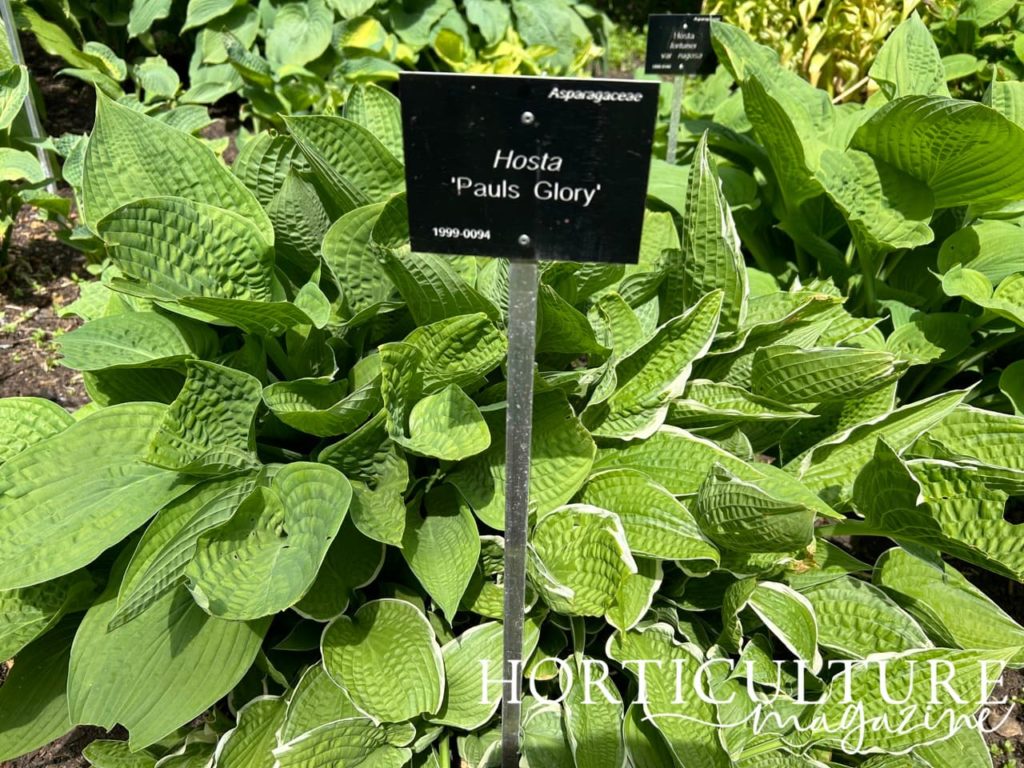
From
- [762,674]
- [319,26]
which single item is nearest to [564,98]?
[762,674]

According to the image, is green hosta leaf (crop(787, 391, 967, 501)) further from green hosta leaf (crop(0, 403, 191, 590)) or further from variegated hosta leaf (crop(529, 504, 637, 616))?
green hosta leaf (crop(0, 403, 191, 590))

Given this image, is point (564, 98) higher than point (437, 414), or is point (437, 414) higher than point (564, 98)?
point (564, 98)

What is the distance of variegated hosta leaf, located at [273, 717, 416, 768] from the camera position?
130cm

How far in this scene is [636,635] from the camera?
1.48 m

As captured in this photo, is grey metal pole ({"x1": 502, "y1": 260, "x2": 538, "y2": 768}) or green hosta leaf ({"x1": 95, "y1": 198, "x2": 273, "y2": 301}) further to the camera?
green hosta leaf ({"x1": 95, "y1": 198, "x2": 273, "y2": 301})

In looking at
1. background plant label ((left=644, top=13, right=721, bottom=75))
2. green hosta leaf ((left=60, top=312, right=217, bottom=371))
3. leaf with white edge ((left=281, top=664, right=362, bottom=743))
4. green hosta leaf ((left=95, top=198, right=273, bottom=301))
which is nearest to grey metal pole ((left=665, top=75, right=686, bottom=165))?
background plant label ((left=644, top=13, right=721, bottom=75))

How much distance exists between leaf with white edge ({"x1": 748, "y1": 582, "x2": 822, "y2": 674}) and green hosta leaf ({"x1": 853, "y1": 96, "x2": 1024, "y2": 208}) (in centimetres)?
99

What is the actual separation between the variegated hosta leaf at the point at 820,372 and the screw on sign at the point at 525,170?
72 centimetres

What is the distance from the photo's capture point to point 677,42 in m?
2.32

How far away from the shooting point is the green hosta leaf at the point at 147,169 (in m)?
1.49

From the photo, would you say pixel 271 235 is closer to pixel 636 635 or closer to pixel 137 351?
pixel 137 351

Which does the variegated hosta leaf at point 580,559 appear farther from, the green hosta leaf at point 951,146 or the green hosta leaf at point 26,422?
the green hosta leaf at point 951,146

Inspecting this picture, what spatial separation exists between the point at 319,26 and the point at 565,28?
1363mm

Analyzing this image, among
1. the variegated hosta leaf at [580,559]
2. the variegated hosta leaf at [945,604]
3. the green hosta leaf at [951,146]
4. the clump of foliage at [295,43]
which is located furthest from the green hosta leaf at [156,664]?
the clump of foliage at [295,43]
